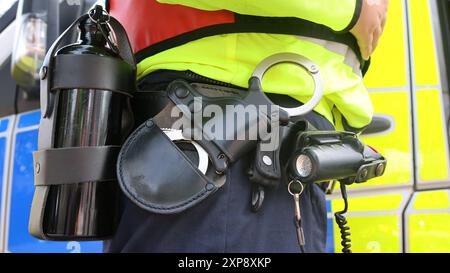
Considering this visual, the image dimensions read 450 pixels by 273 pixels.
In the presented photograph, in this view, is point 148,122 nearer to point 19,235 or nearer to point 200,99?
point 200,99

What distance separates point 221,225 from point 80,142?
0.28m

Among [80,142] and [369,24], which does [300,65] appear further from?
[80,142]

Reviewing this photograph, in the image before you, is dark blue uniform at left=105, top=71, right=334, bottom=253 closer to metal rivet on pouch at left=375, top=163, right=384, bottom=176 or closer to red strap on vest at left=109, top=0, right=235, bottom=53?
red strap on vest at left=109, top=0, right=235, bottom=53

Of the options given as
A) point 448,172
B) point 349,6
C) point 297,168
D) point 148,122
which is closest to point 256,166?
point 297,168

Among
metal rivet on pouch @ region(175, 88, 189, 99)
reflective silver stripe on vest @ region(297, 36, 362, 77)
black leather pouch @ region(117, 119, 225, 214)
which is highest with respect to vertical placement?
reflective silver stripe on vest @ region(297, 36, 362, 77)

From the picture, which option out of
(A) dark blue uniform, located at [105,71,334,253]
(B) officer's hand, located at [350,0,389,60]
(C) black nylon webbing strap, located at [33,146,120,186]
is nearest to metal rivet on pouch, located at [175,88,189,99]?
(A) dark blue uniform, located at [105,71,334,253]

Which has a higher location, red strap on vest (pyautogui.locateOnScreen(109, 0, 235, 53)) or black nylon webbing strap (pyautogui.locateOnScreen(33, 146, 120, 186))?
red strap on vest (pyautogui.locateOnScreen(109, 0, 235, 53))

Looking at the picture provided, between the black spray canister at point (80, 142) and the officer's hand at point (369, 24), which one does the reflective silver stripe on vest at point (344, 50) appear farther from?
the black spray canister at point (80, 142)

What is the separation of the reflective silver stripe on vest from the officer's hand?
0.07 feet

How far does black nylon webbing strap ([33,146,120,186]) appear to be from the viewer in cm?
71

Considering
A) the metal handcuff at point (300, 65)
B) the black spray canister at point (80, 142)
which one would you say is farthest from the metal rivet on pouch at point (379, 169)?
the black spray canister at point (80, 142)

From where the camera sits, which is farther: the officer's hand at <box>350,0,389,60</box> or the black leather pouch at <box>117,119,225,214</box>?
the officer's hand at <box>350,0,389,60</box>

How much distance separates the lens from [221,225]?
69 cm
